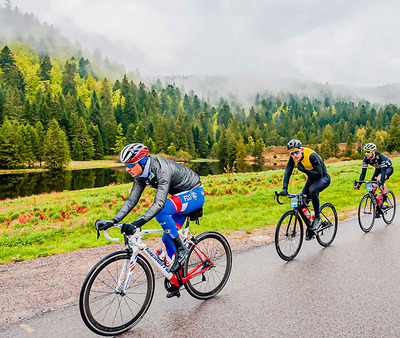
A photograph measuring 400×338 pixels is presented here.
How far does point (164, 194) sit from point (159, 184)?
0.17 m

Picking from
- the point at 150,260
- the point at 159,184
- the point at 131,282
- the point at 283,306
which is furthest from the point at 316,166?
the point at 131,282

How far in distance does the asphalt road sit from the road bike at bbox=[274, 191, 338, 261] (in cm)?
29

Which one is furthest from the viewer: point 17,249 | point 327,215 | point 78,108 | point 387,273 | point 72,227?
point 78,108

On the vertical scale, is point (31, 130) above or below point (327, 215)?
above

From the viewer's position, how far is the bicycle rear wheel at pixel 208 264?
14.5 feet

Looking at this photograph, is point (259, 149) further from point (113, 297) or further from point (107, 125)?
point (113, 297)

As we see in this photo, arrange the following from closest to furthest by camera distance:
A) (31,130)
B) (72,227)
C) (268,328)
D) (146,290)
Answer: (268,328), (146,290), (72,227), (31,130)

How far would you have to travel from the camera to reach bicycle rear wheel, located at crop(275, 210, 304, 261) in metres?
6.01

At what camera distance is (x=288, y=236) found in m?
6.23

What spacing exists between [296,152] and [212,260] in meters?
3.30

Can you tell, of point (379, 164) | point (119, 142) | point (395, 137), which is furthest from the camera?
point (119, 142)

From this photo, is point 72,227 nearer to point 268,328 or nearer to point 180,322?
point 180,322

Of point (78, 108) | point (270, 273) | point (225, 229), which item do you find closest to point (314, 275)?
point (270, 273)

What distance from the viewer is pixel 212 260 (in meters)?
4.75
